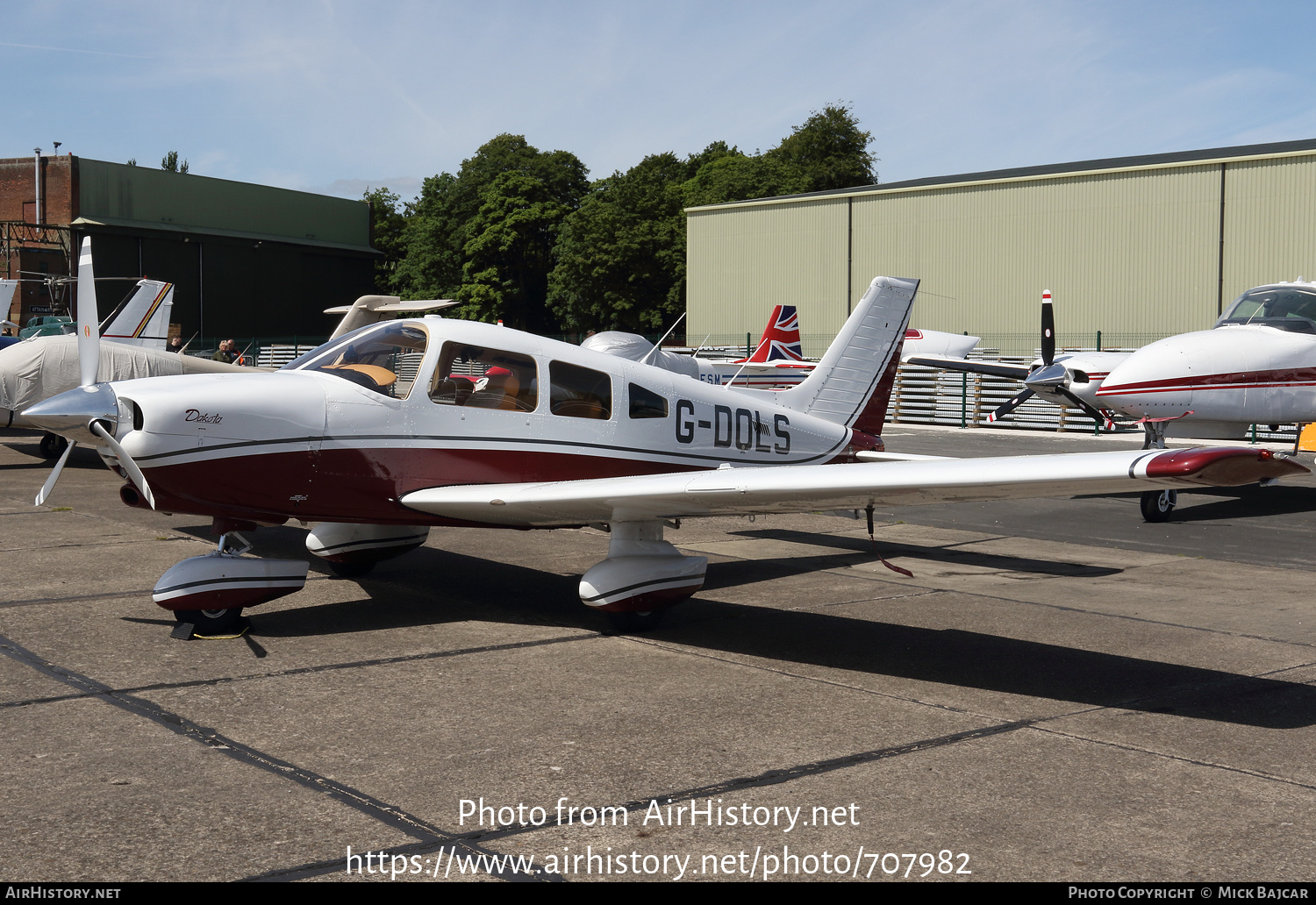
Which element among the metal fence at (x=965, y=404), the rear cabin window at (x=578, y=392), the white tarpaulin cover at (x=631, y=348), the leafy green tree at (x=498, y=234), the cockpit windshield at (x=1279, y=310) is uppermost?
the leafy green tree at (x=498, y=234)

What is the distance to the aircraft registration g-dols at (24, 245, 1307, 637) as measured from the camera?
20.3 ft

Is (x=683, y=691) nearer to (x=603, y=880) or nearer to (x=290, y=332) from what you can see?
(x=603, y=880)

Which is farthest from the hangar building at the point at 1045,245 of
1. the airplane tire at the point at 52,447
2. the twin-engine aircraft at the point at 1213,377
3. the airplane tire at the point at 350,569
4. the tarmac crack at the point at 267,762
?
the tarmac crack at the point at 267,762

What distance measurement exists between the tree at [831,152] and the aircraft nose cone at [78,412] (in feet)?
242

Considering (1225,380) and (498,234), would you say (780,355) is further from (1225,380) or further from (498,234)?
(498,234)

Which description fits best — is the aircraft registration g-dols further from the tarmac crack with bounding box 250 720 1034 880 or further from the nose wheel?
the tarmac crack with bounding box 250 720 1034 880

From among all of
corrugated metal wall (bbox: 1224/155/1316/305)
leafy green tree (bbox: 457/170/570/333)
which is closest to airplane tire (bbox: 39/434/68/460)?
corrugated metal wall (bbox: 1224/155/1316/305)

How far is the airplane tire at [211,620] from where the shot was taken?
678cm

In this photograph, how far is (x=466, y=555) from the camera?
32.9 feet

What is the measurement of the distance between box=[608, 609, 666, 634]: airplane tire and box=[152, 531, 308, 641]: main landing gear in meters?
2.10

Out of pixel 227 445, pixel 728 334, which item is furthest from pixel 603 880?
pixel 728 334

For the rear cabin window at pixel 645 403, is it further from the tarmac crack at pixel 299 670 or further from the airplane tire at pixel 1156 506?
the airplane tire at pixel 1156 506

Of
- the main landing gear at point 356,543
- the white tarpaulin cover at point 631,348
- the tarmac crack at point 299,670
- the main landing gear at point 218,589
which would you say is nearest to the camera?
the tarmac crack at point 299,670

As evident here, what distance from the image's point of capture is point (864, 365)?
33.8ft
